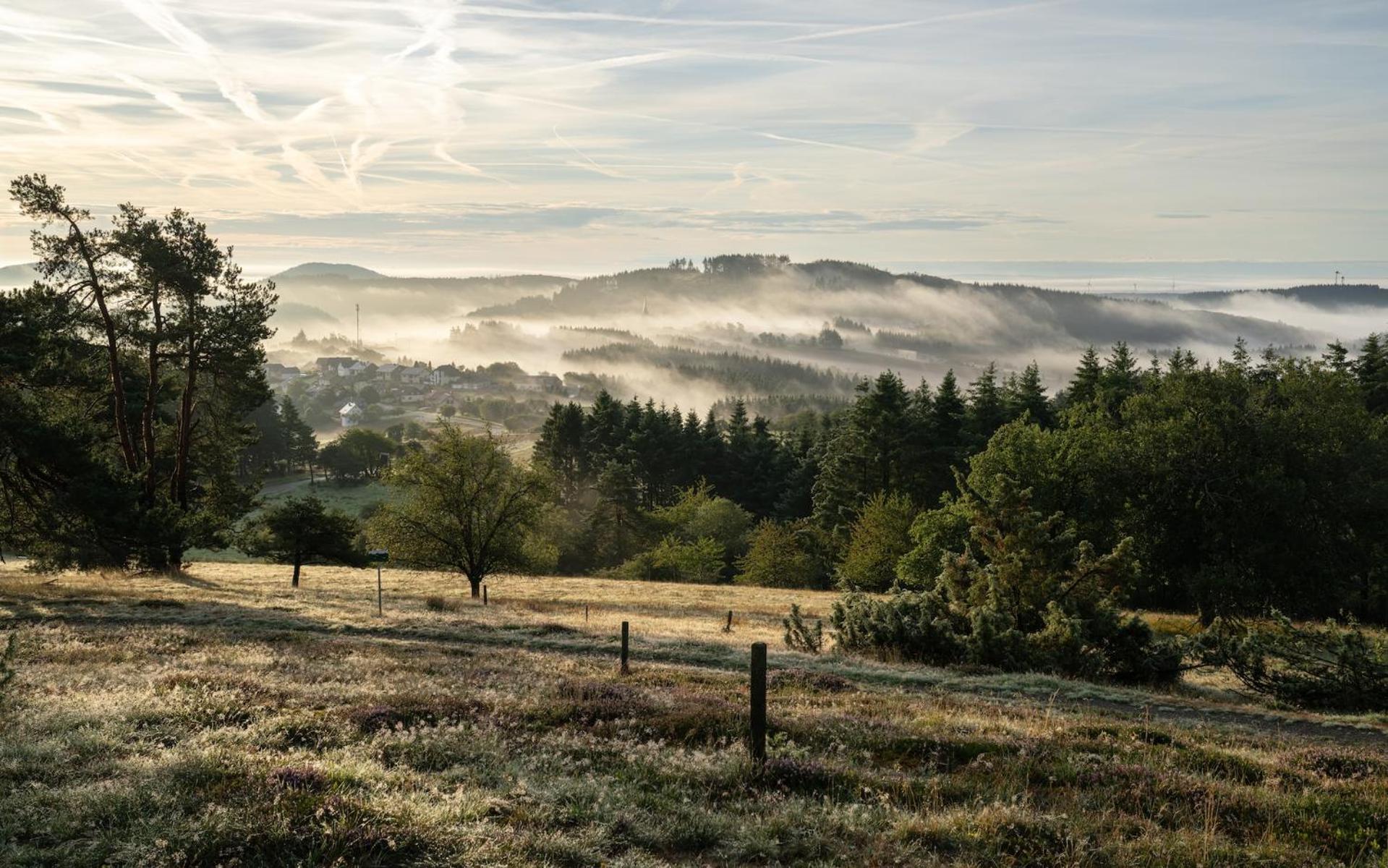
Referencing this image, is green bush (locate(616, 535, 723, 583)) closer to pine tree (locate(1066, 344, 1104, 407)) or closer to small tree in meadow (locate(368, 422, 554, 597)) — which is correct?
small tree in meadow (locate(368, 422, 554, 597))

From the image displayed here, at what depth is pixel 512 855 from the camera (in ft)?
23.5

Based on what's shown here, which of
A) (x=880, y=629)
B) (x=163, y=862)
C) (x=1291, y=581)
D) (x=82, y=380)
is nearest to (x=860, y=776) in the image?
(x=163, y=862)

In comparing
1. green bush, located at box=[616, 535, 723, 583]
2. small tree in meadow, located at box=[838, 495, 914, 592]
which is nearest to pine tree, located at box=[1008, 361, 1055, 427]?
small tree in meadow, located at box=[838, 495, 914, 592]

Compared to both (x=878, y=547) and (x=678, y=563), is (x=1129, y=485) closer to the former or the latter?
(x=878, y=547)

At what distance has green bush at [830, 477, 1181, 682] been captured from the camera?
22.3 metres

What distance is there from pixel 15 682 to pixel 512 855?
11236 mm

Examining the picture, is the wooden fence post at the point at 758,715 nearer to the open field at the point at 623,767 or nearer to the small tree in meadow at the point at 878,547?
the open field at the point at 623,767

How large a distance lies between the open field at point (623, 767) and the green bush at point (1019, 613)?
2112 millimetres

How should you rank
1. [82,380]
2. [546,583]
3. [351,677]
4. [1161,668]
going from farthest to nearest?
[546,583] < [82,380] < [1161,668] < [351,677]

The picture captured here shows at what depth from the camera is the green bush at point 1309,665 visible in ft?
63.5

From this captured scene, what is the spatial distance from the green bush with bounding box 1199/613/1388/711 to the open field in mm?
1535

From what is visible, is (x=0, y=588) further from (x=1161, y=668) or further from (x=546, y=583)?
(x=1161, y=668)

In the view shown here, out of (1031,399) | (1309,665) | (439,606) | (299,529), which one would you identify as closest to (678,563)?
(1031,399)

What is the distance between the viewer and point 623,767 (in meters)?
10.3
